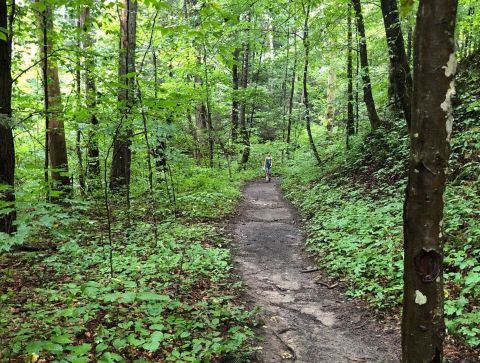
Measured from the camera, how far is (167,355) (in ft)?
12.4

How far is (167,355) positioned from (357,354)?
2.20m

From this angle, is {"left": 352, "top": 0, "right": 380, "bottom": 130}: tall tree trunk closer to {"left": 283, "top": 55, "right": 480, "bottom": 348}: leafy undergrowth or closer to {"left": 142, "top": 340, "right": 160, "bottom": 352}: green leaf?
{"left": 283, "top": 55, "right": 480, "bottom": 348}: leafy undergrowth

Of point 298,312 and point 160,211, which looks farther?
point 160,211

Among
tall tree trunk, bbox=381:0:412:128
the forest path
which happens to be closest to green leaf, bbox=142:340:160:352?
the forest path

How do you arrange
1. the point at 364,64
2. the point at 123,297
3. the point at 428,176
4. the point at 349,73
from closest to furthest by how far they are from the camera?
the point at 428,176
the point at 123,297
the point at 364,64
the point at 349,73

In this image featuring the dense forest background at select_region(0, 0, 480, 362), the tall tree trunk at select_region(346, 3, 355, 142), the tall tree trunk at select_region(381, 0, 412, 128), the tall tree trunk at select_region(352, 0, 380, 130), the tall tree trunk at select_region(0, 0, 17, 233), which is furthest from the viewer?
the tall tree trunk at select_region(346, 3, 355, 142)

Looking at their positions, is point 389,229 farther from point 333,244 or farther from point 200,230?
point 200,230

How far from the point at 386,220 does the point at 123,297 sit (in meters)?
6.21

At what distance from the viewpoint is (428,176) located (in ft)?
7.16

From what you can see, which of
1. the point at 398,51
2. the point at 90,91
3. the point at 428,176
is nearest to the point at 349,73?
the point at 398,51

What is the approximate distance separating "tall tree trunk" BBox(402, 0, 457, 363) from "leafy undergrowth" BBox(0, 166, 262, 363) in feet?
6.51

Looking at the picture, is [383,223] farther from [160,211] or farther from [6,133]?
[6,133]

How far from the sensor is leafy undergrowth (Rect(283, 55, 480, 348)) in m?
5.02

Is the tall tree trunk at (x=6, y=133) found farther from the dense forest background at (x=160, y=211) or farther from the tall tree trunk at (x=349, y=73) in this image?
the tall tree trunk at (x=349, y=73)
